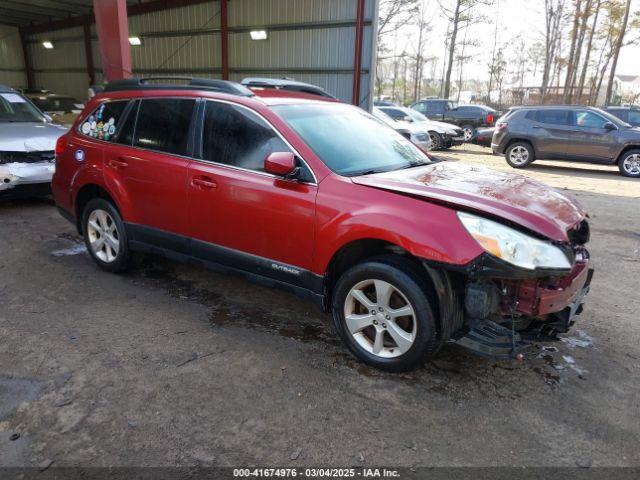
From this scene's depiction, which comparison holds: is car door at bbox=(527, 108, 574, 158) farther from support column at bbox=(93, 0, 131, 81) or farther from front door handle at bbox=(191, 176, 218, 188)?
front door handle at bbox=(191, 176, 218, 188)

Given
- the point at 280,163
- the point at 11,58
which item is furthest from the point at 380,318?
the point at 11,58

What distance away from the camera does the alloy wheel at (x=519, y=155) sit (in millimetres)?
13625

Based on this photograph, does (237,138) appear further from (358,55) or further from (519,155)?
(519,155)

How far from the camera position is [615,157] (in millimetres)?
12586

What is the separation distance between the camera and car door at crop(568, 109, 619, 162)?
12539mm

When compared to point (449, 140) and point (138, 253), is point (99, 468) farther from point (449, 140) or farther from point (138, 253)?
point (449, 140)

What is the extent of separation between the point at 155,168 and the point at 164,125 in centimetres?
38

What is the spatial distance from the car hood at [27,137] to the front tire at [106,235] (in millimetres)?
2900

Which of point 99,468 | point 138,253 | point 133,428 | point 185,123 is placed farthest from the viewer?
point 138,253

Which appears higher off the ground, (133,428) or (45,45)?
(45,45)

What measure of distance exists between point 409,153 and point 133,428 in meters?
2.88

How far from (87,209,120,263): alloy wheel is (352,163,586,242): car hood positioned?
8.70ft

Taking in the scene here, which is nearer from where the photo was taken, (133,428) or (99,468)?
(99,468)

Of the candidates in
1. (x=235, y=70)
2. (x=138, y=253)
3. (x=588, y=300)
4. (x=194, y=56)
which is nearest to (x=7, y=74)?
(x=194, y=56)
